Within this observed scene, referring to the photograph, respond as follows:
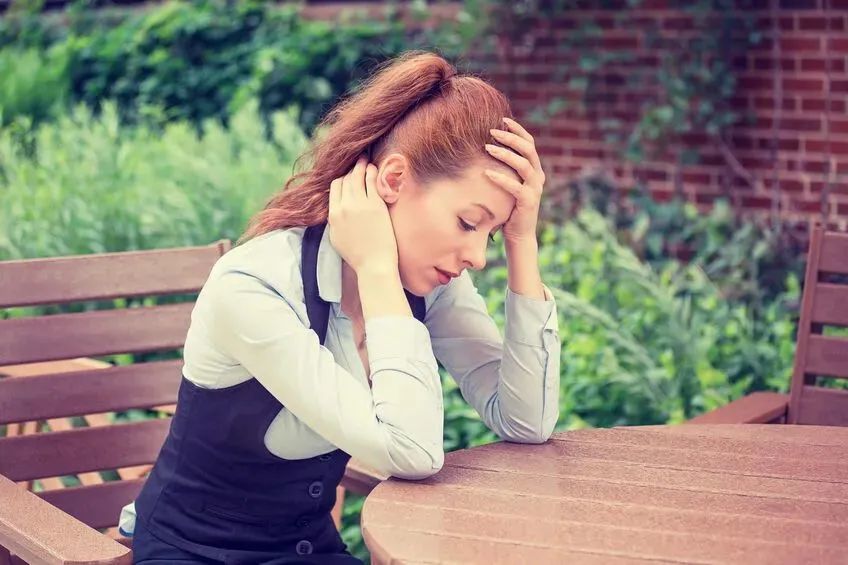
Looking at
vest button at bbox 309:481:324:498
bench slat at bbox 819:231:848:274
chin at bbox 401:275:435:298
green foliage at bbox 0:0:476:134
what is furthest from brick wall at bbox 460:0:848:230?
vest button at bbox 309:481:324:498

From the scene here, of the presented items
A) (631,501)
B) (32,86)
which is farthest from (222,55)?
(631,501)

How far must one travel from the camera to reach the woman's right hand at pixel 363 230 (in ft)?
6.73

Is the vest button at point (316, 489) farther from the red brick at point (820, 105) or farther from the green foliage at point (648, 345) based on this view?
the red brick at point (820, 105)

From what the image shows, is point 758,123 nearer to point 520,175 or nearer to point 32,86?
point 520,175

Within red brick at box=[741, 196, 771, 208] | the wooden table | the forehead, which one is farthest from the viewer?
red brick at box=[741, 196, 771, 208]

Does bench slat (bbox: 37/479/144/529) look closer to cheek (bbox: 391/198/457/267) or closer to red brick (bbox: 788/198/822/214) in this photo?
cheek (bbox: 391/198/457/267)

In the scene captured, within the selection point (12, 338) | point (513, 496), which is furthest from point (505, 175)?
point (12, 338)

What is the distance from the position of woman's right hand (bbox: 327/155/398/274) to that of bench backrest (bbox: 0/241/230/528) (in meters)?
0.61

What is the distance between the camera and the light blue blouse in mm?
1916

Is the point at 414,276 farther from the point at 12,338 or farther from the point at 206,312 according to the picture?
the point at 12,338

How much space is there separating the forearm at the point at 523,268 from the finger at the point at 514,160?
0.17 meters

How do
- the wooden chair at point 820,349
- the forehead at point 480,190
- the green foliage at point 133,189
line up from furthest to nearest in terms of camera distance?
the green foliage at point 133,189 → the wooden chair at point 820,349 → the forehead at point 480,190

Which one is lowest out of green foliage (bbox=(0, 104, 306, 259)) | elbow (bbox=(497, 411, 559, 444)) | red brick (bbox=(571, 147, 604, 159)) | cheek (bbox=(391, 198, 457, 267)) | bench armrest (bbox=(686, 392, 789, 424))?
red brick (bbox=(571, 147, 604, 159))

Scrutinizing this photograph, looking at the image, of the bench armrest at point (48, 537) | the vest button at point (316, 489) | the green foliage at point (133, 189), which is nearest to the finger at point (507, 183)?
the vest button at point (316, 489)
